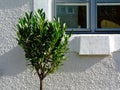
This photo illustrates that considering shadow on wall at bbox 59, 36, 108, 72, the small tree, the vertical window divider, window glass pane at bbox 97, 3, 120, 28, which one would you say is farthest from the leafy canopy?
window glass pane at bbox 97, 3, 120, 28

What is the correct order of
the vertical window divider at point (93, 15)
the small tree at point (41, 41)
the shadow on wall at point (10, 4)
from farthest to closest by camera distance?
the vertical window divider at point (93, 15), the shadow on wall at point (10, 4), the small tree at point (41, 41)

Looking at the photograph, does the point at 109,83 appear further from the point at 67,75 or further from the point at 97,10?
the point at 97,10

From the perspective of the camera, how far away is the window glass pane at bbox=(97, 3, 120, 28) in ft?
20.7

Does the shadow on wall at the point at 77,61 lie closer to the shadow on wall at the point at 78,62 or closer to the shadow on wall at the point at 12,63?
the shadow on wall at the point at 78,62

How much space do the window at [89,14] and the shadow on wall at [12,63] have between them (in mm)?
929

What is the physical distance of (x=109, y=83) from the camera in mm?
6133

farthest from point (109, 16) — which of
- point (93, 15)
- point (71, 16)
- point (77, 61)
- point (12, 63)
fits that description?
point (12, 63)

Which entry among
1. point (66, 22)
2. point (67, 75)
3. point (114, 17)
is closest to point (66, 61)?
point (67, 75)

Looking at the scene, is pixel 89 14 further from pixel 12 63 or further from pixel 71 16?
pixel 12 63

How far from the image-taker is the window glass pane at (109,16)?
6.30 metres

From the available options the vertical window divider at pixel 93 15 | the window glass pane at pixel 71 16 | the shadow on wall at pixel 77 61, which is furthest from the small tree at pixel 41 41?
the vertical window divider at pixel 93 15

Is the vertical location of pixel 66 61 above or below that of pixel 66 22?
below

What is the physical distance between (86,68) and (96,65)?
17 cm

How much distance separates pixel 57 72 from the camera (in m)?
6.11
